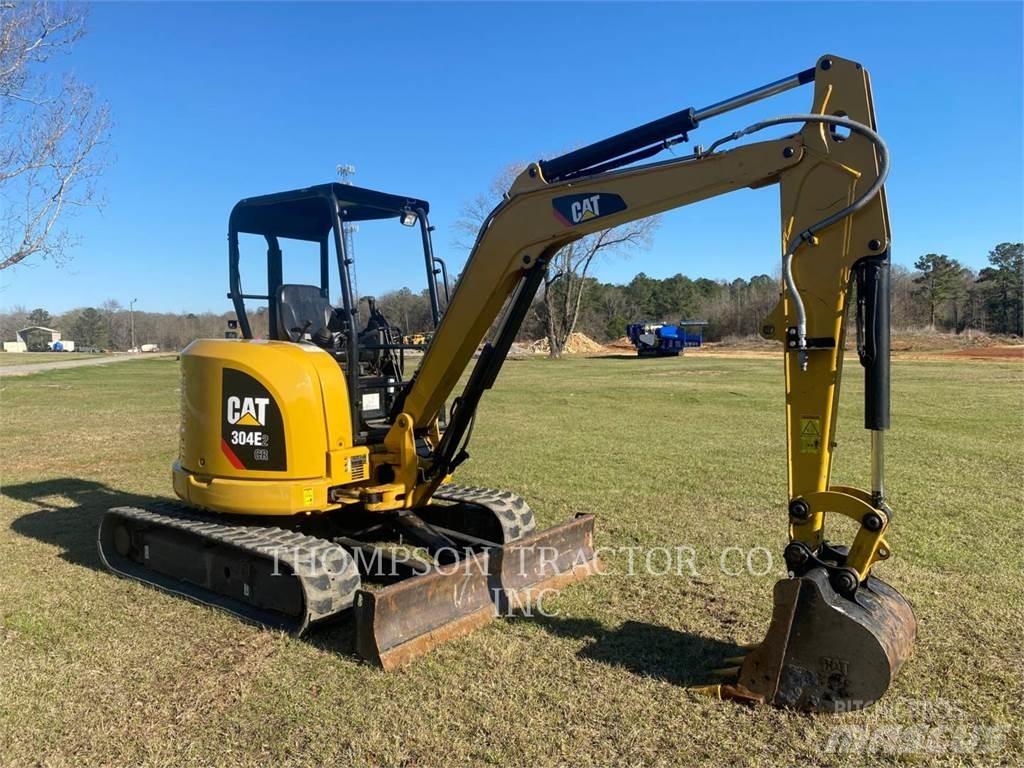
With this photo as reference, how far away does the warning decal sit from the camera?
401cm

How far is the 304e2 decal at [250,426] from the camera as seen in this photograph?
17.8 ft

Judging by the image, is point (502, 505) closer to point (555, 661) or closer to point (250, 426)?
point (555, 661)

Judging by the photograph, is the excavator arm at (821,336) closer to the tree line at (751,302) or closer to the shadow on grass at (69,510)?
the shadow on grass at (69,510)

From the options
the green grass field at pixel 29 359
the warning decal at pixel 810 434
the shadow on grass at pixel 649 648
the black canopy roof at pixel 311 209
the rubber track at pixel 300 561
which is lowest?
the shadow on grass at pixel 649 648

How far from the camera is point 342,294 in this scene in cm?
576

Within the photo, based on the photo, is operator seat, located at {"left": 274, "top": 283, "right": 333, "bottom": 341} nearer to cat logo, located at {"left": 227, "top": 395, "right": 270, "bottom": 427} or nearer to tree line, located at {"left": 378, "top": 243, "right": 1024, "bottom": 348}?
cat logo, located at {"left": 227, "top": 395, "right": 270, "bottom": 427}

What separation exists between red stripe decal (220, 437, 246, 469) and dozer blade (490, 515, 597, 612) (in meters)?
2.02

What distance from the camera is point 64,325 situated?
425 feet

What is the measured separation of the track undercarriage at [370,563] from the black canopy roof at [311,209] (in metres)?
2.44

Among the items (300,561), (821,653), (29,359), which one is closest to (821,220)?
(821,653)

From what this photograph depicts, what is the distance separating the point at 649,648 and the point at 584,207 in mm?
2778

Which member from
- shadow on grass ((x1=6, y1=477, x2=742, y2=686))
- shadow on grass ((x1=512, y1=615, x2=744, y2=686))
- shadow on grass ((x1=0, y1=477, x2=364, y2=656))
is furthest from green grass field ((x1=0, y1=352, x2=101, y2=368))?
shadow on grass ((x1=512, y1=615, x2=744, y2=686))

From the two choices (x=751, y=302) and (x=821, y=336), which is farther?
(x=751, y=302)

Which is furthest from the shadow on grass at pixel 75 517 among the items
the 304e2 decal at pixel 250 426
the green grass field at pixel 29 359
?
the green grass field at pixel 29 359
